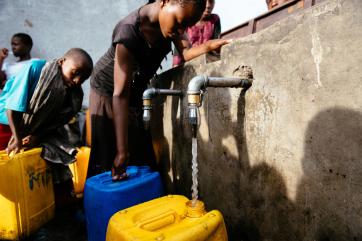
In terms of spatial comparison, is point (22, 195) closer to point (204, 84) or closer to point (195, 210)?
point (195, 210)

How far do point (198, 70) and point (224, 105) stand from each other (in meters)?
0.40

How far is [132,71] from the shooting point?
175cm

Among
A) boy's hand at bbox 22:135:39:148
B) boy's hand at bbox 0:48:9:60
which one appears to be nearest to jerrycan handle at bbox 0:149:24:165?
boy's hand at bbox 22:135:39:148

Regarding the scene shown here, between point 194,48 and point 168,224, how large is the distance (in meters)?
1.39

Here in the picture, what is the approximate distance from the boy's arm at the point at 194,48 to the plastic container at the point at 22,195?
1.53m

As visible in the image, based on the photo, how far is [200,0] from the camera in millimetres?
1401

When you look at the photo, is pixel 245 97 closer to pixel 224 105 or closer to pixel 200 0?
pixel 224 105

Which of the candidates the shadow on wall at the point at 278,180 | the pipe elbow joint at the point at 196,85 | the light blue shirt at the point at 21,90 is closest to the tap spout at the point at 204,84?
the pipe elbow joint at the point at 196,85

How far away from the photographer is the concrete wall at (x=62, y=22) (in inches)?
167

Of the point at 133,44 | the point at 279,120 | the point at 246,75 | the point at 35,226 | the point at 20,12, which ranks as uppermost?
the point at 20,12

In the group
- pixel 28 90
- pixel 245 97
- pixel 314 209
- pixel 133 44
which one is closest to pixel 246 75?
pixel 245 97

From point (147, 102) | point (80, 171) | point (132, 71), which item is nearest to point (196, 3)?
point (132, 71)

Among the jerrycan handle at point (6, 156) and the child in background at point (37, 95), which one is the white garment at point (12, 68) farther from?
the jerrycan handle at point (6, 156)

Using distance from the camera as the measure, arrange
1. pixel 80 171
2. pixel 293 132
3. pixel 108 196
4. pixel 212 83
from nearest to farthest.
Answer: pixel 293 132 < pixel 212 83 < pixel 108 196 < pixel 80 171
